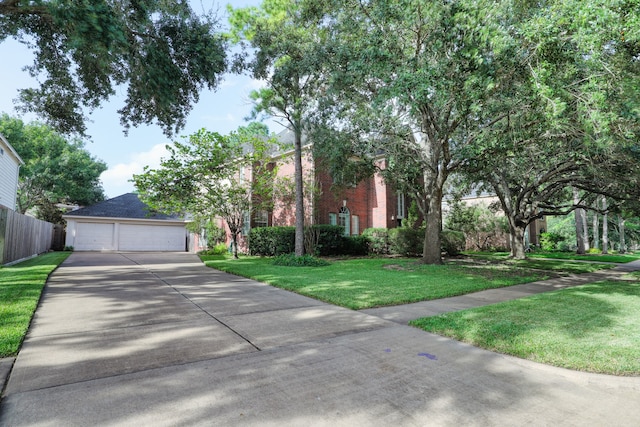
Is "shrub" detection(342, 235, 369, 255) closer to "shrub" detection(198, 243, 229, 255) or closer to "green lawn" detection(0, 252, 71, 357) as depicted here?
"shrub" detection(198, 243, 229, 255)

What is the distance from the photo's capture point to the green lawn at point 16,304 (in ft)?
13.2

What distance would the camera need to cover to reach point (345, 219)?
22.4 m

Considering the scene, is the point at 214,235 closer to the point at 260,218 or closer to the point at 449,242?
the point at 260,218

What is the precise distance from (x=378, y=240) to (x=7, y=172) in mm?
20311

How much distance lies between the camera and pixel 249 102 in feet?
45.5

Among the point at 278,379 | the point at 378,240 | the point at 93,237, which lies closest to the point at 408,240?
the point at 378,240

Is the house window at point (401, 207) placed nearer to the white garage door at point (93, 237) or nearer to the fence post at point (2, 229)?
the fence post at point (2, 229)

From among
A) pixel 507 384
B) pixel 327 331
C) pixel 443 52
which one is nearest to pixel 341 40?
pixel 443 52

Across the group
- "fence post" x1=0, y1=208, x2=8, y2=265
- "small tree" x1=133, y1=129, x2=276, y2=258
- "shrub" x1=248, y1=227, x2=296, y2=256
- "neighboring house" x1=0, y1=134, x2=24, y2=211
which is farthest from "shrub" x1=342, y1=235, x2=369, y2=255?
"neighboring house" x1=0, y1=134, x2=24, y2=211

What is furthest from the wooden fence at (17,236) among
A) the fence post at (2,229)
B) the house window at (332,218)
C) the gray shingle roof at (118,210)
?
the house window at (332,218)

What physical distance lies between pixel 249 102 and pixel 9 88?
7.67m

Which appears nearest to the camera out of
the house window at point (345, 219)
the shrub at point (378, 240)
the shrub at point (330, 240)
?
the shrub at point (330, 240)

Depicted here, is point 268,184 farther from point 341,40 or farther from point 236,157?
point 341,40

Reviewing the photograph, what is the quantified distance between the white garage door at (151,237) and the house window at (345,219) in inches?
604
